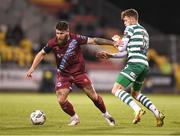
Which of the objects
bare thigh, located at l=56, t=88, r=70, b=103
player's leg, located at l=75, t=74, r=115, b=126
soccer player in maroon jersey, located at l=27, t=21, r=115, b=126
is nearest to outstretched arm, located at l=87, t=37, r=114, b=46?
soccer player in maroon jersey, located at l=27, t=21, r=115, b=126

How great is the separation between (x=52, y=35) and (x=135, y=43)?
19.2 m

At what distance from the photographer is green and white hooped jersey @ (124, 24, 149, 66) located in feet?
36.6

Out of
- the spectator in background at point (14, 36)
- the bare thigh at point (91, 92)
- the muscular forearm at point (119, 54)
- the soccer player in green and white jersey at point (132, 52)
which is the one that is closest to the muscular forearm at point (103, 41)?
the soccer player in green and white jersey at point (132, 52)

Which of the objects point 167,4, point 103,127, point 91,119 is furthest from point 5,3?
point 103,127

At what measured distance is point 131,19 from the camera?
11219mm

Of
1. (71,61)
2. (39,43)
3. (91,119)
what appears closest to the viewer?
(71,61)

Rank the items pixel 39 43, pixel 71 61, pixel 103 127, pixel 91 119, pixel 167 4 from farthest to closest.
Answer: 1. pixel 167 4
2. pixel 39 43
3. pixel 91 119
4. pixel 71 61
5. pixel 103 127

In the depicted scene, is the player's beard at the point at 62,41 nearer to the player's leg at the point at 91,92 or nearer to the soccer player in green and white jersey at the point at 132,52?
the player's leg at the point at 91,92

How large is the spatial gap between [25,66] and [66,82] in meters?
16.4

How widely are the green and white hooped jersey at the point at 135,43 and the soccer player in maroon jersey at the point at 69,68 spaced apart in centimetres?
59

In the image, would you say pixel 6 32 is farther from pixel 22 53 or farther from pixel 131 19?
pixel 131 19

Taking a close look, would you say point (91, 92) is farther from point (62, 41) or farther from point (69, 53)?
point (62, 41)

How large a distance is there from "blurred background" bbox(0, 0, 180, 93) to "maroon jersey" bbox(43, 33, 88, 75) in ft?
52.4

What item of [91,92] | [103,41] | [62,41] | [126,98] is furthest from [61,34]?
[126,98]
